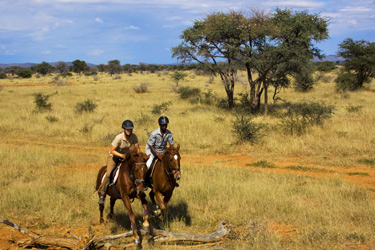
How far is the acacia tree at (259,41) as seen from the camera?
18797mm

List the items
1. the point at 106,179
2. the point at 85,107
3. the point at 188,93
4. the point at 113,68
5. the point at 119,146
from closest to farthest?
the point at 119,146 → the point at 106,179 → the point at 85,107 → the point at 188,93 → the point at 113,68

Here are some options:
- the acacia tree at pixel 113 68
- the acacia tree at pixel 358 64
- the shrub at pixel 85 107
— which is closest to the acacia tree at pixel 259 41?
the shrub at pixel 85 107

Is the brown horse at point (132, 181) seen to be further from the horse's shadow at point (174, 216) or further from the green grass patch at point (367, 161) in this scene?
the green grass patch at point (367, 161)

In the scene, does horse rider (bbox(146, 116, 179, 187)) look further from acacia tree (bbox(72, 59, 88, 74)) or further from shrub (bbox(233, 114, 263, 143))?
acacia tree (bbox(72, 59, 88, 74))

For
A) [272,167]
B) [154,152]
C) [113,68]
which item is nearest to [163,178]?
[154,152]

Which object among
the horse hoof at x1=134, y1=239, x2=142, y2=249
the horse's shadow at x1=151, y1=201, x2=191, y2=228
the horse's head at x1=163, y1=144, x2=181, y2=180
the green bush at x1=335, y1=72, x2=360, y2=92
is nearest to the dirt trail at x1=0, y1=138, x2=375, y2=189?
the horse's shadow at x1=151, y1=201, x2=191, y2=228

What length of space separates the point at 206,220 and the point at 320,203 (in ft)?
9.45

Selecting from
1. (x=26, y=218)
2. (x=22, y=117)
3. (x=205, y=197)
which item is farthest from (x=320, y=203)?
(x=22, y=117)

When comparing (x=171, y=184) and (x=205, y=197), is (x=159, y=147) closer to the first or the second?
(x=171, y=184)

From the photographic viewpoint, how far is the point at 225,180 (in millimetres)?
9031

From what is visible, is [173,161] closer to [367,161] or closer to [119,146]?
[119,146]

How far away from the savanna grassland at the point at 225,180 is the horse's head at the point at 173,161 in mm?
1373

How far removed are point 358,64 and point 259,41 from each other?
15.2 m

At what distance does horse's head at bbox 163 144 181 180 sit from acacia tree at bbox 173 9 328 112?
1405cm
